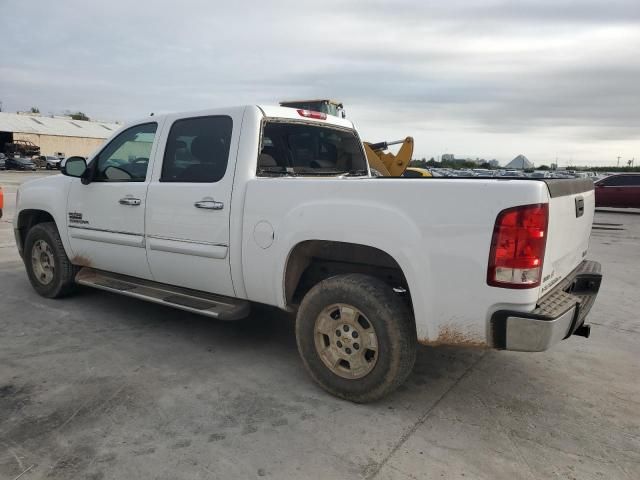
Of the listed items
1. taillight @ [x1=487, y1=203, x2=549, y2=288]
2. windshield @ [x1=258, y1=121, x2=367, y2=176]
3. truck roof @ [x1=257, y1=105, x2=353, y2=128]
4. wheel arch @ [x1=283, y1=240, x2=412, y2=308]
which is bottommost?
wheel arch @ [x1=283, y1=240, x2=412, y2=308]

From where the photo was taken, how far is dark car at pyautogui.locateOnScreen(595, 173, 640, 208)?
61.0 ft

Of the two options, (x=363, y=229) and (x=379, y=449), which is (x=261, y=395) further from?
(x=363, y=229)

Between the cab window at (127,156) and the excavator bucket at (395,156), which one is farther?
the excavator bucket at (395,156)

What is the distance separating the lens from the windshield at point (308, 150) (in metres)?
4.04

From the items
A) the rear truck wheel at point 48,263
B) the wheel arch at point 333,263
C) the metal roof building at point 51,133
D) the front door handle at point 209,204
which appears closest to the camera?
the wheel arch at point 333,263

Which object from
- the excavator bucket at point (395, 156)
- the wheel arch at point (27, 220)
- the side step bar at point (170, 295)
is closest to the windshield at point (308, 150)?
the side step bar at point (170, 295)

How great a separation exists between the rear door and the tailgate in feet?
6.99

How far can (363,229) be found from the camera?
10.1 ft

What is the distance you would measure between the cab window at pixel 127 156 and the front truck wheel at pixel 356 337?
2.12 metres

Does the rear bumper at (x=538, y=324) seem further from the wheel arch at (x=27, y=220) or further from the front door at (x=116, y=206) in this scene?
the wheel arch at (x=27, y=220)

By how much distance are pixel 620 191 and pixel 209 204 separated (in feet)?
63.0

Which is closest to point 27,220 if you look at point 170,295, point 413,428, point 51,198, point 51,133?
point 51,198

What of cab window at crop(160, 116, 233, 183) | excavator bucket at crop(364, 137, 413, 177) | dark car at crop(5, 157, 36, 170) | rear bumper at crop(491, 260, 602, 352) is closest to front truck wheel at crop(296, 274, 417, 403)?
rear bumper at crop(491, 260, 602, 352)

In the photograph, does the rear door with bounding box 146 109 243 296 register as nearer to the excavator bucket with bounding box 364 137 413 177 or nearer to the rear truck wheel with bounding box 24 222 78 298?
the rear truck wheel with bounding box 24 222 78 298
